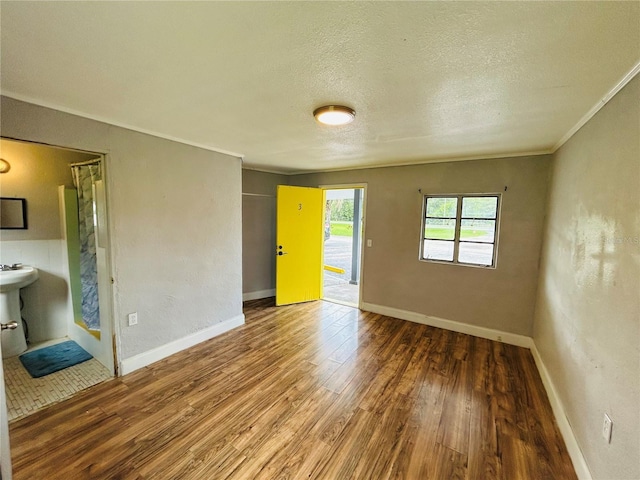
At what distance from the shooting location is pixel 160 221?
8.90 feet

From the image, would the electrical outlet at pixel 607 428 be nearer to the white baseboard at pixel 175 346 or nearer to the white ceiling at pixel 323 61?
the white ceiling at pixel 323 61

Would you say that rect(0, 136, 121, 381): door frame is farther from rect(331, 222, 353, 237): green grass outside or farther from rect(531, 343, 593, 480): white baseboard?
rect(331, 222, 353, 237): green grass outside

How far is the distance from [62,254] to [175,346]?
1740 mm

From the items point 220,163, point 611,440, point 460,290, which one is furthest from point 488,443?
point 220,163

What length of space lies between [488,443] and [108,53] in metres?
3.22

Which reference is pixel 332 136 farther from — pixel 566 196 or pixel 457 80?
pixel 566 196

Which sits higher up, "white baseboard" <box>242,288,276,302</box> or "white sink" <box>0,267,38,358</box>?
"white sink" <box>0,267,38,358</box>

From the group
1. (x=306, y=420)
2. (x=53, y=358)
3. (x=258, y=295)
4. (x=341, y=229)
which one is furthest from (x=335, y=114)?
(x=341, y=229)

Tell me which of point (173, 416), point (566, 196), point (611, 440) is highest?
point (566, 196)

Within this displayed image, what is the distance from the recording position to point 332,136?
2.59 metres

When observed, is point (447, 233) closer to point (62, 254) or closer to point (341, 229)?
point (62, 254)

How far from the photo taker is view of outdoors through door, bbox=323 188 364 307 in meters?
5.56

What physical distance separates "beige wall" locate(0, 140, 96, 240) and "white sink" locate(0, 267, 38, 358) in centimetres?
43

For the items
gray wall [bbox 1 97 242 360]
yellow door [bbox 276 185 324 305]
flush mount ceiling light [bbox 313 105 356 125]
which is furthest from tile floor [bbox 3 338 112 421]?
flush mount ceiling light [bbox 313 105 356 125]
